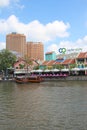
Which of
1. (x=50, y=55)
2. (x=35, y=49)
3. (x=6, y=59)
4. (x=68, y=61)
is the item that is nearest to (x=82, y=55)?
(x=68, y=61)

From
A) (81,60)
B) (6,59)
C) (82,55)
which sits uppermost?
(82,55)

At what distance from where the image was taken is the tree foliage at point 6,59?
9600cm

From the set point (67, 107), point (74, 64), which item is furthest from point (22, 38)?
point (67, 107)

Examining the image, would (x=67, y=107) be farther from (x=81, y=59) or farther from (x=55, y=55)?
(x=55, y=55)

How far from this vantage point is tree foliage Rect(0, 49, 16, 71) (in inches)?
3780

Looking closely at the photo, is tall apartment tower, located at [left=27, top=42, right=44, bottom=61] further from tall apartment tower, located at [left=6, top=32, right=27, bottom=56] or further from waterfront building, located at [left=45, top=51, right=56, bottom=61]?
waterfront building, located at [left=45, top=51, right=56, bottom=61]

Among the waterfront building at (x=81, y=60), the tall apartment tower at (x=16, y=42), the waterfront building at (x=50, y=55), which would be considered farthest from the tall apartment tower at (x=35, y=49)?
the waterfront building at (x=81, y=60)

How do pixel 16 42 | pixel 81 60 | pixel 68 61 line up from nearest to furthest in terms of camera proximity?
pixel 81 60 < pixel 68 61 < pixel 16 42

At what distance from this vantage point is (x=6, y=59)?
9619 centimetres

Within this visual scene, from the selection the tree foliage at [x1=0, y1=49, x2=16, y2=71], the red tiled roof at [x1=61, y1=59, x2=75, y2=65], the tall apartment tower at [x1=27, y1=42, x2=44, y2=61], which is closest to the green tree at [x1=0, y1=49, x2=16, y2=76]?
the tree foliage at [x1=0, y1=49, x2=16, y2=71]

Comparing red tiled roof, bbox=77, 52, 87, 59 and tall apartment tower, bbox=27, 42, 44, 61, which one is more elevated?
tall apartment tower, bbox=27, 42, 44, 61

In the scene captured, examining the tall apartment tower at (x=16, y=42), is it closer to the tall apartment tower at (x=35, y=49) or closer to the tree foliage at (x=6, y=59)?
the tall apartment tower at (x=35, y=49)

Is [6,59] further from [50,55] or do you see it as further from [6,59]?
[50,55]

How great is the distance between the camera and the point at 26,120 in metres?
20.0
